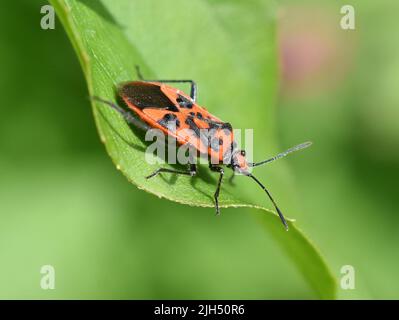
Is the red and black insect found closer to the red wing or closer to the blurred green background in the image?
the red wing

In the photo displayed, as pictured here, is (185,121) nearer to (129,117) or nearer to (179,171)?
(179,171)

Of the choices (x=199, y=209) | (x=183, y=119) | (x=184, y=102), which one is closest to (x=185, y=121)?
(x=183, y=119)

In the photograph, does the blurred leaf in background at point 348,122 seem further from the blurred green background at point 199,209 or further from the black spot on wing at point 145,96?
the black spot on wing at point 145,96

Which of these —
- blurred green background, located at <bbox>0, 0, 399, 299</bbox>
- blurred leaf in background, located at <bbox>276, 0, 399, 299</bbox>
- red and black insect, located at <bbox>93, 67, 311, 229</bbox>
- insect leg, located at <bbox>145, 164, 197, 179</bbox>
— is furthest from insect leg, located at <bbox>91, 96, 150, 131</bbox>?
blurred leaf in background, located at <bbox>276, 0, 399, 299</bbox>

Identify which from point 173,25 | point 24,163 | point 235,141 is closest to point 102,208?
point 24,163

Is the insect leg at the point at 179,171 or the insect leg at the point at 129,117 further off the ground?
the insect leg at the point at 129,117

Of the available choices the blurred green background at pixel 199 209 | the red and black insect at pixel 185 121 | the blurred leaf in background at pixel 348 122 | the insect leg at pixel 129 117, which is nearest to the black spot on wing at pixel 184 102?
the red and black insect at pixel 185 121

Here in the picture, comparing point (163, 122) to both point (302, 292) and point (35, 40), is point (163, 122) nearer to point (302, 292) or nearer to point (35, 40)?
point (35, 40)
